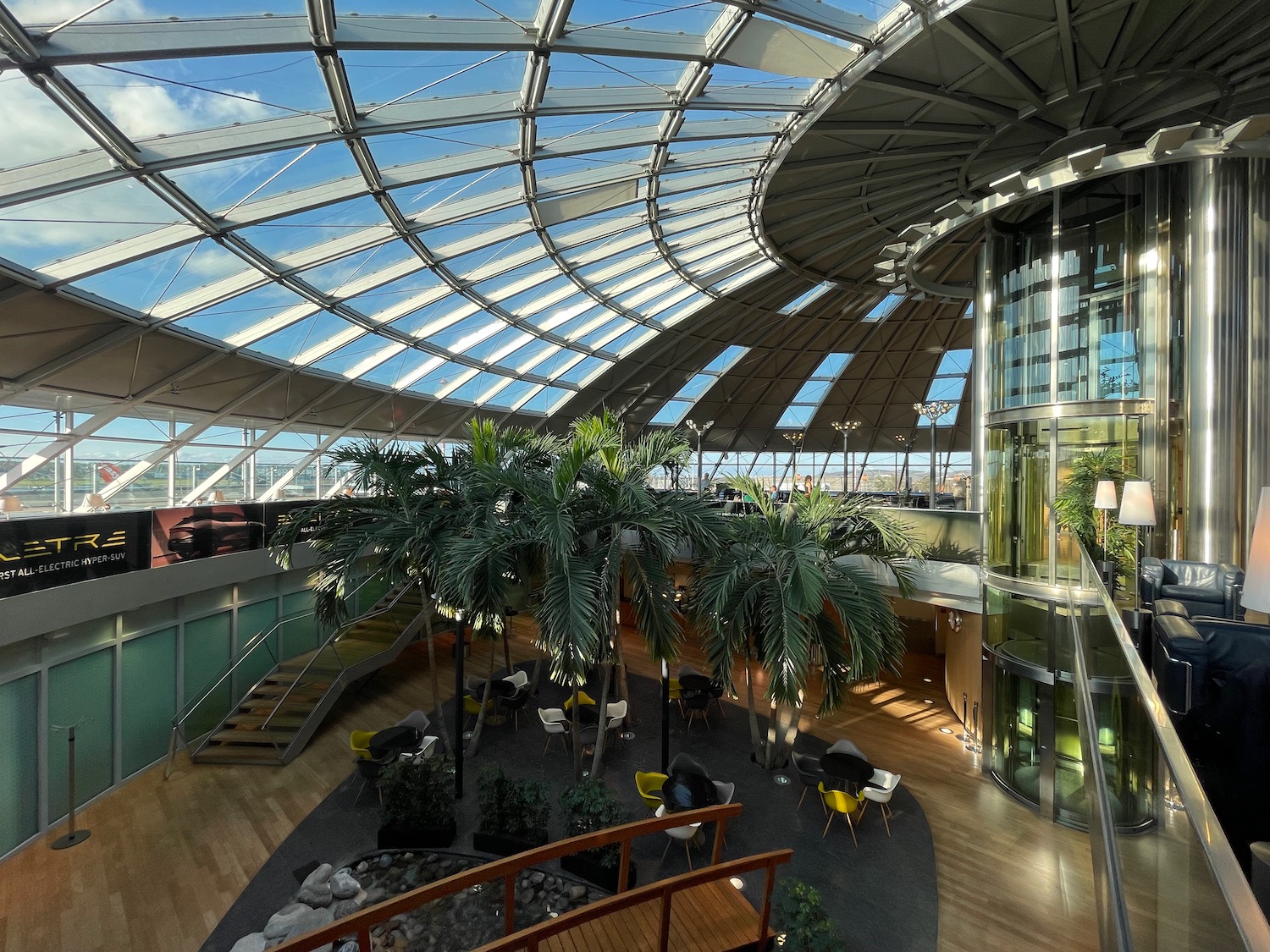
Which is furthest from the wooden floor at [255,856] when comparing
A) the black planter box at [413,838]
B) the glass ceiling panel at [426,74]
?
the glass ceiling panel at [426,74]

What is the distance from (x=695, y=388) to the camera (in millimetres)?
29594

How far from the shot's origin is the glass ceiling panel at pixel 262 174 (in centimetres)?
826

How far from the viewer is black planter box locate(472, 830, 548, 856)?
8.32m

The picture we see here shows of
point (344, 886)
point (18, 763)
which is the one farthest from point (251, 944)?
point (18, 763)

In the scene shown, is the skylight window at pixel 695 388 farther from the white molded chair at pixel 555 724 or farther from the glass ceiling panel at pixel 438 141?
the glass ceiling panel at pixel 438 141

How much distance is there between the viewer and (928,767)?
11305 millimetres

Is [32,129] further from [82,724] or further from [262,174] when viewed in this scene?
[82,724]

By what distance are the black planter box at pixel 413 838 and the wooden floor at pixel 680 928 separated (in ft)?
12.2

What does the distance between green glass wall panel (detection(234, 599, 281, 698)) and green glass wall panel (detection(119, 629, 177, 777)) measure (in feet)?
4.11

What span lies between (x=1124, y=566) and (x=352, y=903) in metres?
11.3

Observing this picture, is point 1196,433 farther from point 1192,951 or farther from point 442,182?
point 442,182

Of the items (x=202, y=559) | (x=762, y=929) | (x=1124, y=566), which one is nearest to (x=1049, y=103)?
(x=1124, y=566)

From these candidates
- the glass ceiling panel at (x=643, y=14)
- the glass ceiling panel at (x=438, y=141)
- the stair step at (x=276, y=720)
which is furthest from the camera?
the stair step at (x=276, y=720)

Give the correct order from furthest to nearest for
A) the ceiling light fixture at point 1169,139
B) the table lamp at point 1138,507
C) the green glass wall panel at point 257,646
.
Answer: the green glass wall panel at point 257,646
the ceiling light fixture at point 1169,139
the table lamp at point 1138,507
